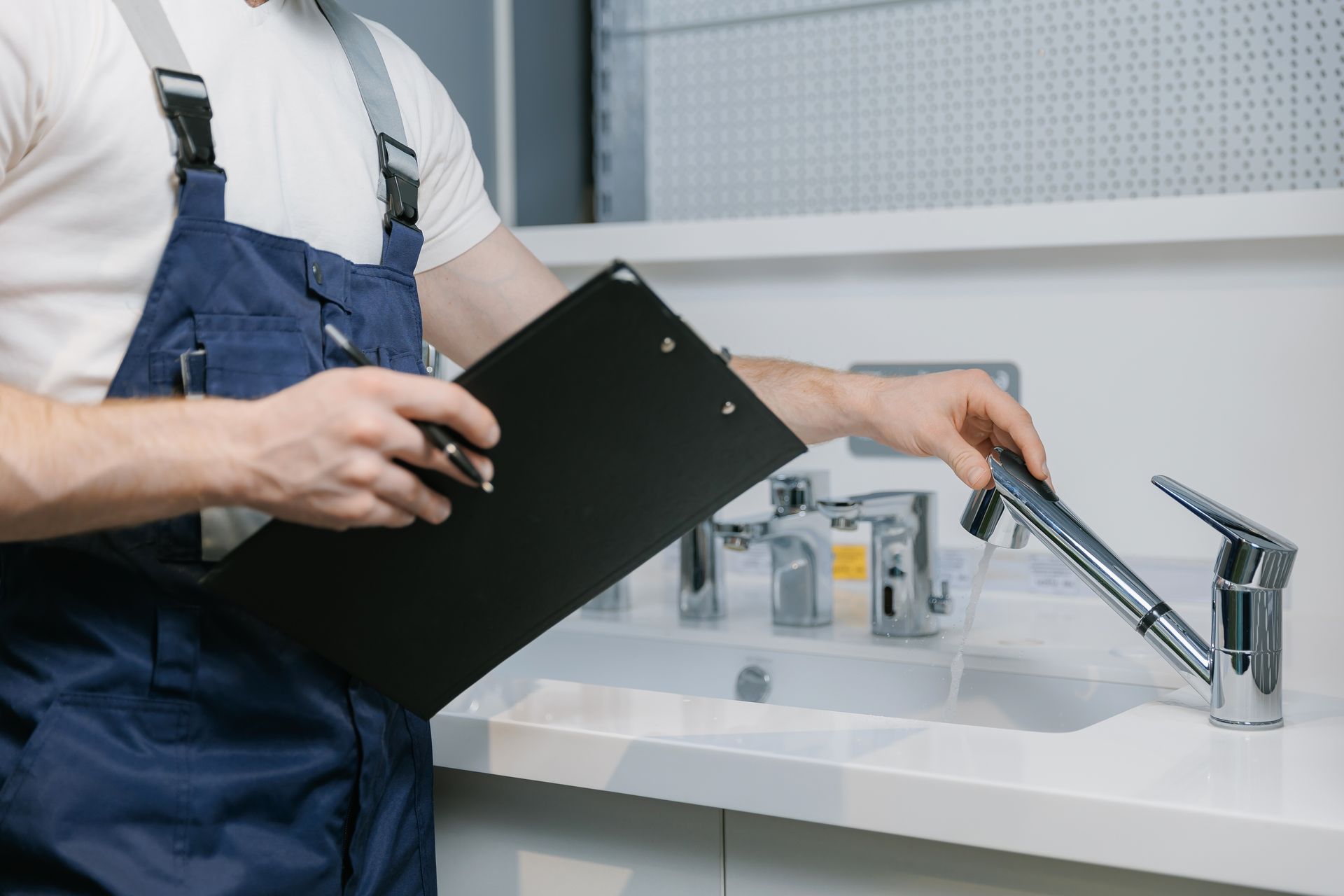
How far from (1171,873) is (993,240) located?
2.91 ft

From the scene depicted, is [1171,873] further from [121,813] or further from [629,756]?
[121,813]

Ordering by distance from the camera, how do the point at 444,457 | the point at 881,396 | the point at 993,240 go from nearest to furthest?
the point at 444,457 → the point at 881,396 → the point at 993,240

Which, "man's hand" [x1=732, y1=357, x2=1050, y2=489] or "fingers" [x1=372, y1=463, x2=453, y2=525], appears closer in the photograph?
"fingers" [x1=372, y1=463, x2=453, y2=525]

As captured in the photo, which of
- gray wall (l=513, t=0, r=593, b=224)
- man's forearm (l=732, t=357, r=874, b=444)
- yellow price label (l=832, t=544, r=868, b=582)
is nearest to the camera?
man's forearm (l=732, t=357, r=874, b=444)

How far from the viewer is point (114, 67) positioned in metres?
0.69

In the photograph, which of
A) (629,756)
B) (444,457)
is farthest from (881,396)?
(444,457)

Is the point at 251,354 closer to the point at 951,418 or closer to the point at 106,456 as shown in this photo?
the point at 106,456

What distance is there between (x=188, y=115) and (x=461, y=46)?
1054mm

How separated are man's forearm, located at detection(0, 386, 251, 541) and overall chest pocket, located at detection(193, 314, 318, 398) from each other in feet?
0.37

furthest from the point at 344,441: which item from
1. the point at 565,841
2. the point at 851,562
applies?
the point at 851,562

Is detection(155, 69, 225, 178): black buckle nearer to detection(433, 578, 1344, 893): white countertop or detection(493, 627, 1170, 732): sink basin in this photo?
detection(433, 578, 1344, 893): white countertop

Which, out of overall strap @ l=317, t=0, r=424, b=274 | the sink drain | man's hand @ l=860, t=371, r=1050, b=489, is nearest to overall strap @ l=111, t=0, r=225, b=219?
overall strap @ l=317, t=0, r=424, b=274

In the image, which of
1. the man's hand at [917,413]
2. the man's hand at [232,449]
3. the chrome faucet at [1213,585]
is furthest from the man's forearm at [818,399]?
the man's hand at [232,449]

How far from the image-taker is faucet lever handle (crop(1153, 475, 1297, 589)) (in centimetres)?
85
